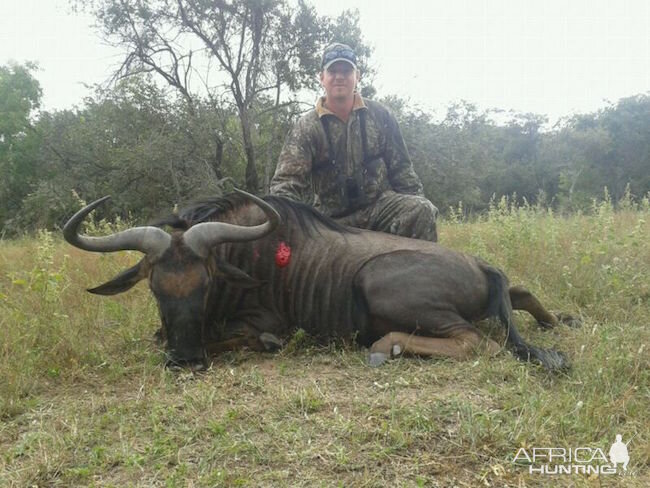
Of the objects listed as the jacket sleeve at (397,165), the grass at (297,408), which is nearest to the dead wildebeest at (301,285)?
the grass at (297,408)

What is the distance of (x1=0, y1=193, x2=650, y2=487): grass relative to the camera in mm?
1874

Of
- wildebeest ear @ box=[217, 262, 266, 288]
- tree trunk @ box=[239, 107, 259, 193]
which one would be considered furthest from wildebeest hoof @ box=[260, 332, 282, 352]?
tree trunk @ box=[239, 107, 259, 193]

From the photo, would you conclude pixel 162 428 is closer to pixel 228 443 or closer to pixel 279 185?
pixel 228 443

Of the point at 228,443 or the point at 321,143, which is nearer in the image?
the point at 228,443

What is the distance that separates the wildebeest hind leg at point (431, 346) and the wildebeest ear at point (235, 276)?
2.79ft

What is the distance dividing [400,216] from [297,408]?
2.52 meters

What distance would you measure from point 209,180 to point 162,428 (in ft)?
34.6

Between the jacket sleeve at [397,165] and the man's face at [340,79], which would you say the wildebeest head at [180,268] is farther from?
the jacket sleeve at [397,165]

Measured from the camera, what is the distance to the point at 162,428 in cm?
222

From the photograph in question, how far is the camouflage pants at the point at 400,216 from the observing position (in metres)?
4.48

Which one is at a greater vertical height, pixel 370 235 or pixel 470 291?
pixel 370 235

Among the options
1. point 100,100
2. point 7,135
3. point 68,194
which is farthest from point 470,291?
point 7,135

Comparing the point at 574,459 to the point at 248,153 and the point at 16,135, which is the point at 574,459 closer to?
the point at 248,153

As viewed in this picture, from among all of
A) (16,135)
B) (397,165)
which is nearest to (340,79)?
(397,165)
